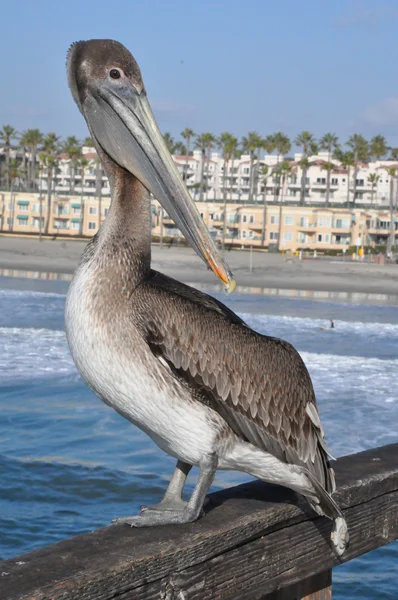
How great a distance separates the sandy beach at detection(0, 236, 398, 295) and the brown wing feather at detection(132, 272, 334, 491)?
3251 centimetres

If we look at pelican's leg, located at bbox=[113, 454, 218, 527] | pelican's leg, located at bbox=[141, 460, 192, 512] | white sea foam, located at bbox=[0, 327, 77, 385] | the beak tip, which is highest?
the beak tip

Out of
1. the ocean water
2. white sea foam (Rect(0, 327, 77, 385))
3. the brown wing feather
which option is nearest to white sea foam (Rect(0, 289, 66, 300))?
white sea foam (Rect(0, 327, 77, 385))

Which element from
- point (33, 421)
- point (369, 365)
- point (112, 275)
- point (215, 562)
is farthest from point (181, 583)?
point (369, 365)

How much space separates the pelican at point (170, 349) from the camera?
2400 millimetres

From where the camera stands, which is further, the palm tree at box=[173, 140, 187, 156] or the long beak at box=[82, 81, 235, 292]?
the palm tree at box=[173, 140, 187, 156]

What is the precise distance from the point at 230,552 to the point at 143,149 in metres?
1.15

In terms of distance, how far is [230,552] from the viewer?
6.61 feet

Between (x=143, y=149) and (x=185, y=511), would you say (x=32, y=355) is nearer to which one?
(x=143, y=149)

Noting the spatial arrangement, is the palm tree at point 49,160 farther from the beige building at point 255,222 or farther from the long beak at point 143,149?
the long beak at point 143,149

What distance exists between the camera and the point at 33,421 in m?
9.16

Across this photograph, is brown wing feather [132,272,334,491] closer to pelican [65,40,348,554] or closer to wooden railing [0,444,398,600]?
pelican [65,40,348,554]

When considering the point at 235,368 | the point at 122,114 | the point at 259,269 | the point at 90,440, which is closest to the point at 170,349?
the point at 235,368

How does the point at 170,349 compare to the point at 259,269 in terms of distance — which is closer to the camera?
the point at 170,349

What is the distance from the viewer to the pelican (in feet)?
7.88
